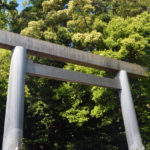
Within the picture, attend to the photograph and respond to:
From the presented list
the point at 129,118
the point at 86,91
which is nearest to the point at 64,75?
the point at 129,118

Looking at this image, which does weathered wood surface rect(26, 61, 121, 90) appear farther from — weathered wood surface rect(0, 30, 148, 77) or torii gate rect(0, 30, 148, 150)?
weathered wood surface rect(0, 30, 148, 77)

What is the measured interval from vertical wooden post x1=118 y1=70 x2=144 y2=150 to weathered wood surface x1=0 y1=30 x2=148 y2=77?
0.50m

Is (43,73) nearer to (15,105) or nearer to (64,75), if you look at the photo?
(64,75)

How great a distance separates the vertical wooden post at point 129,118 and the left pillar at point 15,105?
10.8ft

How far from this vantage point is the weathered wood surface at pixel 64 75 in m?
4.71

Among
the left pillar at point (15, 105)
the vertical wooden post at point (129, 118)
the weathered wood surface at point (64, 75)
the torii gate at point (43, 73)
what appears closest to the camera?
the left pillar at point (15, 105)

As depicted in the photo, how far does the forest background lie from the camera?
788cm

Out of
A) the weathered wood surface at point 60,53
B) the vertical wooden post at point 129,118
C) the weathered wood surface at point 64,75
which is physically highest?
the weathered wood surface at point 60,53

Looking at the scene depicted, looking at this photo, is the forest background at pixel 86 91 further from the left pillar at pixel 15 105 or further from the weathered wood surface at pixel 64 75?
the left pillar at pixel 15 105

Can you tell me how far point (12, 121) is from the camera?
12.6ft

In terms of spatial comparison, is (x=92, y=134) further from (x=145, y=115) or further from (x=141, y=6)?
(x=141, y=6)

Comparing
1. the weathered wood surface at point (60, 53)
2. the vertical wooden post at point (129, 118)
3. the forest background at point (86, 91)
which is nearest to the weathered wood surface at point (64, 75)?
the vertical wooden post at point (129, 118)

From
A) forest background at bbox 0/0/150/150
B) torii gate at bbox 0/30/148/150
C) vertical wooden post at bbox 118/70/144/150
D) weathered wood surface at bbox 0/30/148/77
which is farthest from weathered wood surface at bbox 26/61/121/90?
forest background at bbox 0/0/150/150

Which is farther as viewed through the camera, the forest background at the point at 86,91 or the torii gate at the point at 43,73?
the forest background at the point at 86,91
